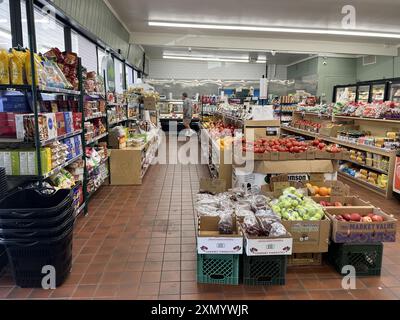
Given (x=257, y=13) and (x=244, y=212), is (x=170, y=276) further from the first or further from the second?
(x=257, y=13)

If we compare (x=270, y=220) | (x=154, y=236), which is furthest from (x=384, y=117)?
(x=154, y=236)

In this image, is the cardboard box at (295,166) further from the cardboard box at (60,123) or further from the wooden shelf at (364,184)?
the cardboard box at (60,123)

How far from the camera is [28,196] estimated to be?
10.6ft

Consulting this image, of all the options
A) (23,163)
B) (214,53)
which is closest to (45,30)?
(23,163)

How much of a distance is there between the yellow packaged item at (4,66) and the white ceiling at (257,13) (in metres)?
4.76

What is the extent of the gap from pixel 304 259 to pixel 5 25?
14.3ft

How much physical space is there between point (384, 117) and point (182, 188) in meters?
4.35

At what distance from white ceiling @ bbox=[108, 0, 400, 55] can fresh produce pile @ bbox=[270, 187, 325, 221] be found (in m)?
5.12

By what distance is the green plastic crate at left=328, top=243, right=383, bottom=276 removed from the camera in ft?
10.4

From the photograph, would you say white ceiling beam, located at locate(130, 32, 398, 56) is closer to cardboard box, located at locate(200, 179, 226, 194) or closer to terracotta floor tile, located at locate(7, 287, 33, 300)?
cardboard box, located at locate(200, 179, 226, 194)

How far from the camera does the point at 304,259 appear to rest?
10.9 feet

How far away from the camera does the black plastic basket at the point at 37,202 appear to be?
2787mm

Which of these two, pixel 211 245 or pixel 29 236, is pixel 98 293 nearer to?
pixel 29 236

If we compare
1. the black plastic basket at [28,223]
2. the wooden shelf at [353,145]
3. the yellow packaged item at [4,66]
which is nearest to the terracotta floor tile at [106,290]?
the black plastic basket at [28,223]
